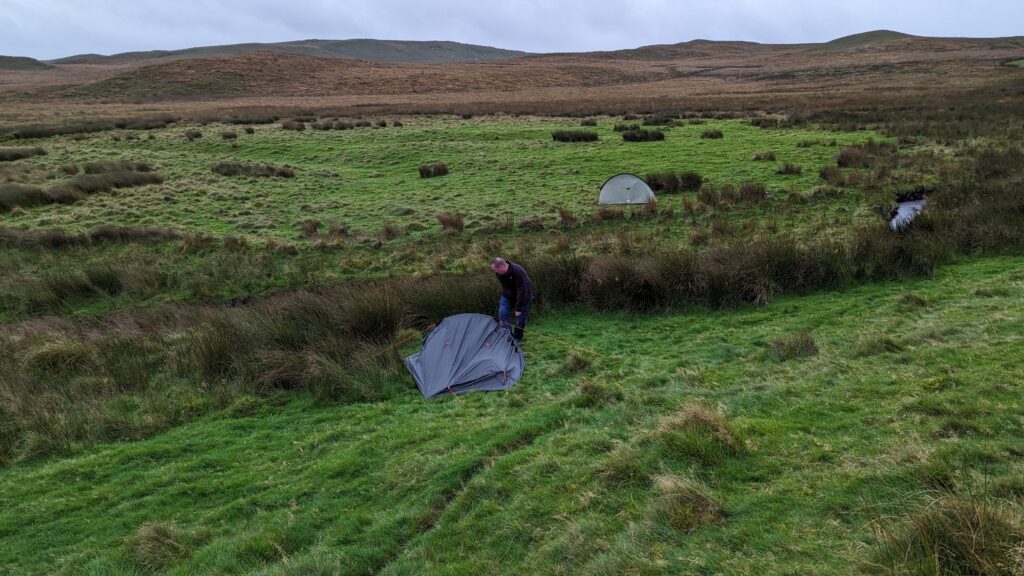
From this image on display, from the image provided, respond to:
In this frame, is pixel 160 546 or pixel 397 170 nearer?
pixel 160 546

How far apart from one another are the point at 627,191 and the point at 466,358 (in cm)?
1213

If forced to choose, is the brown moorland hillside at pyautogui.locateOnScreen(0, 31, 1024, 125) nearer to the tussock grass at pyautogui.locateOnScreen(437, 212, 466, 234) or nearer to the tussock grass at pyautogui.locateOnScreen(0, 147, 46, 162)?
the tussock grass at pyautogui.locateOnScreen(0, 147, 46, 162)

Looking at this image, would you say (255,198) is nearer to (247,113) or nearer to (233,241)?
(233,241)

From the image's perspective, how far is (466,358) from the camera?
32.4ft

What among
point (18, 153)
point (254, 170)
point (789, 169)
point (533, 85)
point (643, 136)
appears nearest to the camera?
point (789, 169)

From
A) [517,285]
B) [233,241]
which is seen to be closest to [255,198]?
[233,241]

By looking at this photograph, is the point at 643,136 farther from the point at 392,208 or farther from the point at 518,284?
the point at 518,284

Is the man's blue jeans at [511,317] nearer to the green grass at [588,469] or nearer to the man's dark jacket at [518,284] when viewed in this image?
the man's dark jacket at [518,284]

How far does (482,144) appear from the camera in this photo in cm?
3266

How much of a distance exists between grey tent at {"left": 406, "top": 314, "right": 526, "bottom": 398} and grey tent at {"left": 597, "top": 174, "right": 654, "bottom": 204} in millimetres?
10929

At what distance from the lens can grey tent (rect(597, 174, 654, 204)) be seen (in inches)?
783

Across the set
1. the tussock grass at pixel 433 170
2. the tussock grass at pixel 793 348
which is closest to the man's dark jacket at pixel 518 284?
the tussock grass at pixel 793 348

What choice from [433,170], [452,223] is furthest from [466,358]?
[433,170]

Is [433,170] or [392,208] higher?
[433,170]
